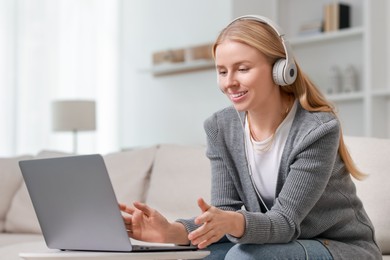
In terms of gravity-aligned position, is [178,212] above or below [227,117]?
below

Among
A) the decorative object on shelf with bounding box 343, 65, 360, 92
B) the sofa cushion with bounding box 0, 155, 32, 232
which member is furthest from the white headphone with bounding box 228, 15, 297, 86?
the decorative object on shelf with bounding box 343, 65, 360, 92

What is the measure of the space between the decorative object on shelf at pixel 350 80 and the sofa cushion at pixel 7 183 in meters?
2.44

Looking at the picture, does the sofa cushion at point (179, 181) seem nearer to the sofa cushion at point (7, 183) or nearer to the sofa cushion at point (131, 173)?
the sofa cushion at point (131, 173)

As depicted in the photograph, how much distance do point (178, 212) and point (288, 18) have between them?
2993 millimetres

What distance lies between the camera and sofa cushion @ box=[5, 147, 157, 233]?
315 cm

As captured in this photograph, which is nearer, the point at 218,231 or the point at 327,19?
the point at 218,231

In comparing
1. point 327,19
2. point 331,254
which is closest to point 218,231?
point 331,254

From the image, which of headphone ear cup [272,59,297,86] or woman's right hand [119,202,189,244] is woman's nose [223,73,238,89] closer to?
headphone ear cup [272,59,297,86]

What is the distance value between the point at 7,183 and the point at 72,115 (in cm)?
194

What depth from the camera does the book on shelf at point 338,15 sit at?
5.05 m

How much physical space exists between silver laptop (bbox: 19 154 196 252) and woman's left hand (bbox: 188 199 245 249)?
85mm

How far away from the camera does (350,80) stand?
4988 millimetres

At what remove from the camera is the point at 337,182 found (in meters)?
1.87

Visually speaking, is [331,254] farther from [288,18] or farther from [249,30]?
[288,18]
